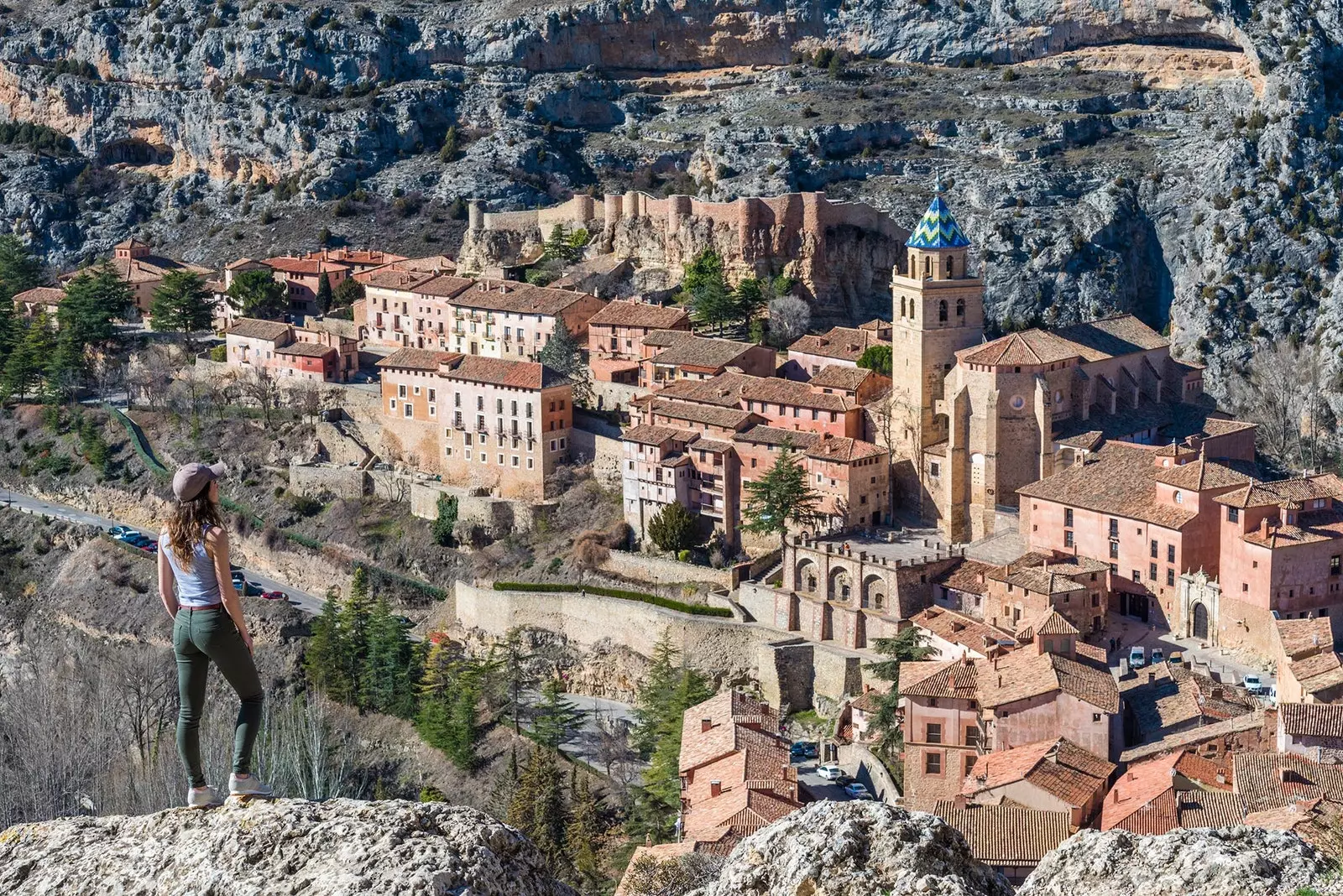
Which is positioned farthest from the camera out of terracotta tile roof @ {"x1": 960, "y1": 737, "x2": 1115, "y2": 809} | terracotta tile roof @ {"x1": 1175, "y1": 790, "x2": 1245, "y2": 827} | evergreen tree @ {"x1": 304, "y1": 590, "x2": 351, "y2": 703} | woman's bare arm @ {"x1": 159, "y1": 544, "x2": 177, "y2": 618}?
evergreen tree @ {"x1": 304, "y1": 590, "x2": 351, "y2": 703}

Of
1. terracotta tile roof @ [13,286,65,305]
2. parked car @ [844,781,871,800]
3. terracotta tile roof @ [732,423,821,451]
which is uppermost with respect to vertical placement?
terracotta tile roof @ [13,286,65,305]

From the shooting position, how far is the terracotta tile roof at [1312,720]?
106 feet

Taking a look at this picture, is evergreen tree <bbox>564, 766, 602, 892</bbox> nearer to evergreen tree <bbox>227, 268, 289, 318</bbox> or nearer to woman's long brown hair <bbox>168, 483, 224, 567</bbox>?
woman's long brown hair <bbox>168, 483, 224, 567</bbox>

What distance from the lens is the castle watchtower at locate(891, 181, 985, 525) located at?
47.4m

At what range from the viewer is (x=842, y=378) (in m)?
49.9

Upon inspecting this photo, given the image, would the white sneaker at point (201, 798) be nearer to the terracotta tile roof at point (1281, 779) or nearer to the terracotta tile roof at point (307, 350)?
the terracotta tile roof at point (1281, 779)

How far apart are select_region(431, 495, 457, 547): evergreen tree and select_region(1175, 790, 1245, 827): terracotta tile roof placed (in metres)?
27.3

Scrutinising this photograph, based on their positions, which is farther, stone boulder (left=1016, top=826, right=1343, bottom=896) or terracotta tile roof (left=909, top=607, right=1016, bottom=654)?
terracotta tile roof (left=909, top=607, right=1016, bottom=654)

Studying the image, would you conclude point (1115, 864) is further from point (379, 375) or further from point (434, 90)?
point (434, 90)

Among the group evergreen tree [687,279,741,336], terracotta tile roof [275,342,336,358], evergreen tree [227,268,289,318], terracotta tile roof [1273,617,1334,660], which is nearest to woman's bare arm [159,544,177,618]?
terracotta tile roof [1273,617,1334,660]

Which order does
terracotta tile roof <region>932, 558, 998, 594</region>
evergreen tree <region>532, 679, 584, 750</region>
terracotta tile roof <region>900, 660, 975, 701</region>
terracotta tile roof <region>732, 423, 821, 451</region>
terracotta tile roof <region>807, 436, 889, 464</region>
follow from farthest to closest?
terracotta tile roof <region>732, 423, 821, 451</region>, terracotta tile roof <region>807, 436, 889, 464</region>, evergreen tree <region>532, 679, 584, 750</region>, terracotta tile roof <region>932, 558, 998, 594</region>, terracotta tile roof <region>900, 660, 975, 701</region>

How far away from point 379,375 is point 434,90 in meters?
28.4

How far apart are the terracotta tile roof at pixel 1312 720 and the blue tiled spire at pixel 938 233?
17.6 metres

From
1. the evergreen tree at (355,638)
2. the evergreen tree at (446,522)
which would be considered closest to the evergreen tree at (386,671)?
the evergreen tree at (355,638)
